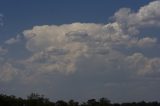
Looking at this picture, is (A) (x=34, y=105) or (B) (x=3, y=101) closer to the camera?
(B) (x=3, y=101)

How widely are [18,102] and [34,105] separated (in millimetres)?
7139

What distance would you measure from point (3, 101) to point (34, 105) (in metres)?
21.2

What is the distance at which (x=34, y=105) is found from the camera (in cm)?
19700

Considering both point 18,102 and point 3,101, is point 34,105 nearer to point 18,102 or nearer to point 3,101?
point 18,102

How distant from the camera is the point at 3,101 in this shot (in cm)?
17862

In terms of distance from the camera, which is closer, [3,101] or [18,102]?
[3,101]

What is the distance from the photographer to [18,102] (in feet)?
637

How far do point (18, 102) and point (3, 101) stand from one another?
52.7ft

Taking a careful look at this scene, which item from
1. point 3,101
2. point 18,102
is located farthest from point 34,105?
point 3,101
